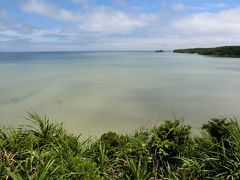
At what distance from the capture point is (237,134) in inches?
176

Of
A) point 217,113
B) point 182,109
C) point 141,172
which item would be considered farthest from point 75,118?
point 141,172

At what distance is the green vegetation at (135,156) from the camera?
3.94 meters

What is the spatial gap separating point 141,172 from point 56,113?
7980 mm

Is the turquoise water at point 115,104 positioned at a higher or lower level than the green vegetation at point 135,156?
lower

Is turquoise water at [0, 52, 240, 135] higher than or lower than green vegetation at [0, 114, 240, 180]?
lower

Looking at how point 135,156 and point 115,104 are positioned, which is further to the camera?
point 115,104

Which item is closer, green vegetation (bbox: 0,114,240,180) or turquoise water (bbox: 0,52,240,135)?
green vegetation (bbox: 0,114,240,180)

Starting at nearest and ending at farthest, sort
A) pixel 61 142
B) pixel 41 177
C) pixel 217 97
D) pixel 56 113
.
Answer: pixel 41 177 < pixel 61 142 < pixel 56 113 < pixel 217 97

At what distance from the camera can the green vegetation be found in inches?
155

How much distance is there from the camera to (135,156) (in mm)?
4672

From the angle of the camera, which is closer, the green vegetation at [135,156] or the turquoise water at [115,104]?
the green vegetation at [135,156]

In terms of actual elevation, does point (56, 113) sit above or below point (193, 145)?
below

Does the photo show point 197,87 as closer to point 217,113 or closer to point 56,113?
point 217,113

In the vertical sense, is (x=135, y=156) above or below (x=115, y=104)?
above
